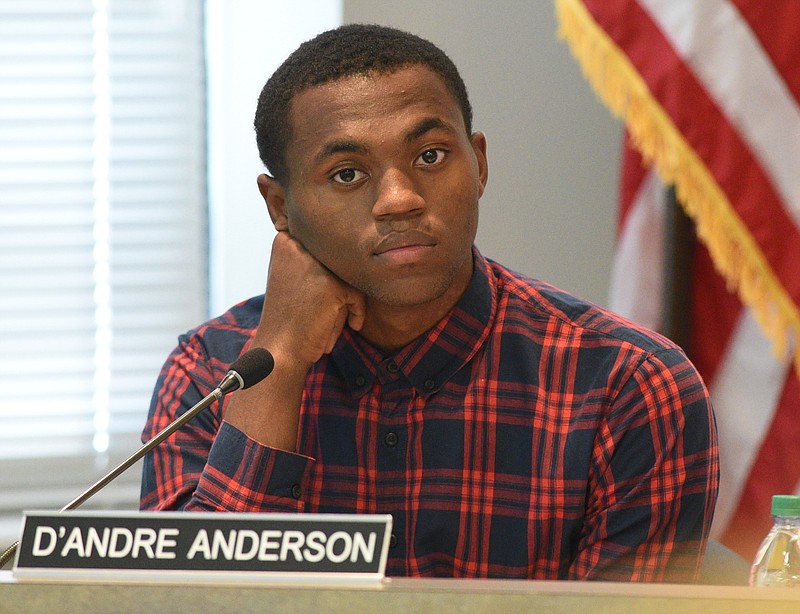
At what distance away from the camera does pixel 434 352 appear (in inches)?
59.0

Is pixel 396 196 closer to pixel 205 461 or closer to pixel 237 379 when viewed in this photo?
pixel 237 379

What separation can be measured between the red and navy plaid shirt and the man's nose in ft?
0.65

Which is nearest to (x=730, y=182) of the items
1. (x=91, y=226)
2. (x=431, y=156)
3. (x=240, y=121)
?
(x=431, y=156)

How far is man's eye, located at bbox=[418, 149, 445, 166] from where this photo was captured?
1444 mm

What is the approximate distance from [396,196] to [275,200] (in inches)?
11.8

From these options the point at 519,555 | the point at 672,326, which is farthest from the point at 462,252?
the point at 672,326

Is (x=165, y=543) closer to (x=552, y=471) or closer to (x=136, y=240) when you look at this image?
(x=552, y=471)

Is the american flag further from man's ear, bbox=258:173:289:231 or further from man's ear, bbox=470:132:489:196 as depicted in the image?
man's ear, bbox=258:173:289:231

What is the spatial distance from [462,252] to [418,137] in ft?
0.52

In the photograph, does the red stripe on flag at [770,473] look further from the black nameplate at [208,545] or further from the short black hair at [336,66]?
the black nameplate at [208,545]

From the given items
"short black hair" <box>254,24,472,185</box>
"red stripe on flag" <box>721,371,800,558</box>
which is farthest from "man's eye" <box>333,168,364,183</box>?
"red stripe on flag" <box>721,371,800,558</box>

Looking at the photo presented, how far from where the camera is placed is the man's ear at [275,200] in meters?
1.62

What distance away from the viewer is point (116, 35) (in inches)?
105

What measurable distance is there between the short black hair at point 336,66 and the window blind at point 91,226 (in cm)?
118
